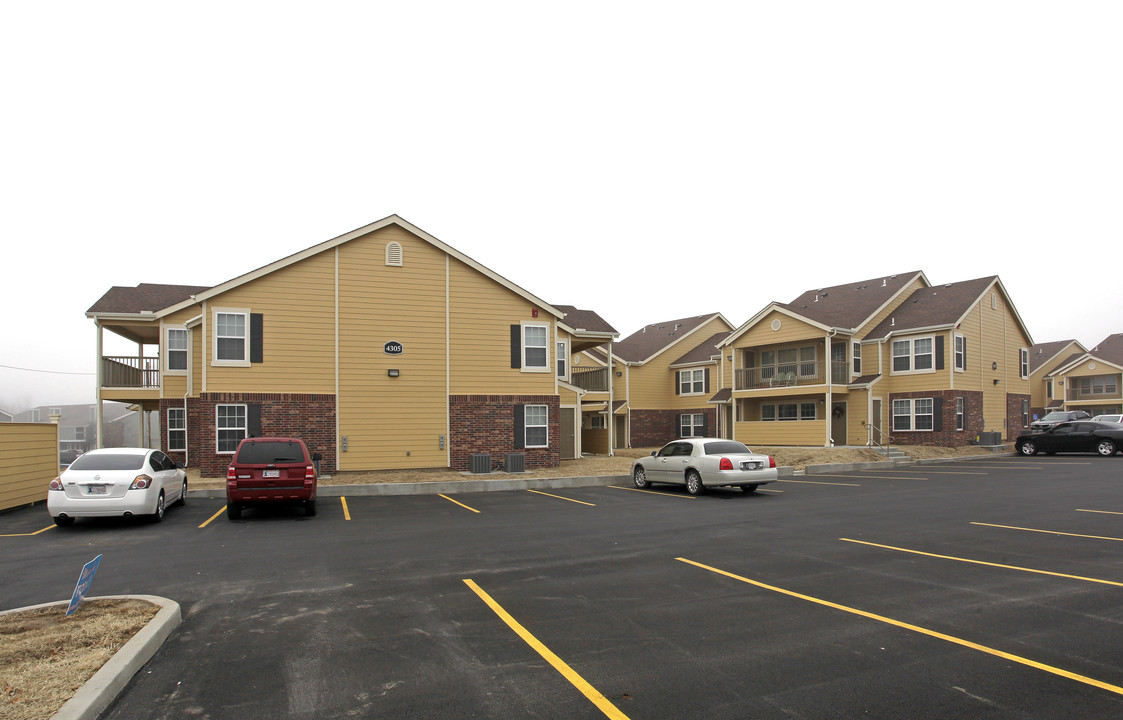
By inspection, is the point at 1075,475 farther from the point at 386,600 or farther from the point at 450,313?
the point at 386,600

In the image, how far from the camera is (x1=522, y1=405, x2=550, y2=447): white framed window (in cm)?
2405

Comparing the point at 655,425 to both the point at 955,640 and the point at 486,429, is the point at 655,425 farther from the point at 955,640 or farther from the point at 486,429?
the point at 955,640

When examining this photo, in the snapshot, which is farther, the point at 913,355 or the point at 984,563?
the point at 913,355

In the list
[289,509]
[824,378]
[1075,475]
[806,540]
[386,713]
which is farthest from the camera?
[824,378]

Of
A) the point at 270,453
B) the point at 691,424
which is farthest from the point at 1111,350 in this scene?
the point at 270,453

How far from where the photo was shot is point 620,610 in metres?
6.87

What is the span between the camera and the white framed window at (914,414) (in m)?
32.4

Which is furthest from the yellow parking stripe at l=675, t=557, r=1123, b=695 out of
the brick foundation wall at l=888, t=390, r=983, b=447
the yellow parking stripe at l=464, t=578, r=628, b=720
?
the brick foundation wall at l=888, t=390, r=983, b=447

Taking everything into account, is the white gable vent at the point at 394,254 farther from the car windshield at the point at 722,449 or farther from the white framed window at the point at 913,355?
the white framed window at the point at 913,355

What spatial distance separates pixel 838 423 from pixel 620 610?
30601 millimetres

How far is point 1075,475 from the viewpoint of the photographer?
66.0 ft

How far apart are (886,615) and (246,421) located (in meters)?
19.0

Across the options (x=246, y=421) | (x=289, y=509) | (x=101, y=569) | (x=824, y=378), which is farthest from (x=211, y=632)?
(x=824, y=378)

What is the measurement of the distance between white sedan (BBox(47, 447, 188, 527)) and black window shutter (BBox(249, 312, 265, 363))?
7331 mm
